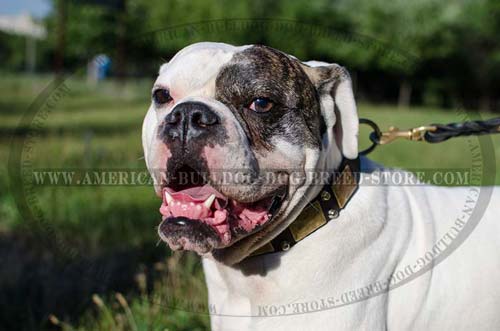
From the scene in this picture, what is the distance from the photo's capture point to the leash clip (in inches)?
96.0

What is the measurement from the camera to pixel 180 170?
1.86m

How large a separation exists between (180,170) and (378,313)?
85 centimetres

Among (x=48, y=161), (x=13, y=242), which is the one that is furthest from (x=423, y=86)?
(x=13, y=242)

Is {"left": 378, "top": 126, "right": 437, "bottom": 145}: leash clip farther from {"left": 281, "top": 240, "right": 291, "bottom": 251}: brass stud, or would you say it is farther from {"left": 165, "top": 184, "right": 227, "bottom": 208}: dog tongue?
{"left": 165, "top": 184, "right": 227, "bottom": 208}: dog tongue

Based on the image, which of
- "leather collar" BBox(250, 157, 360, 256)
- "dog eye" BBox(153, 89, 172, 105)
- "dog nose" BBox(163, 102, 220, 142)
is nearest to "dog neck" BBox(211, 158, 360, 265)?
"leather collar" BBox(250, 157, 360, 256)

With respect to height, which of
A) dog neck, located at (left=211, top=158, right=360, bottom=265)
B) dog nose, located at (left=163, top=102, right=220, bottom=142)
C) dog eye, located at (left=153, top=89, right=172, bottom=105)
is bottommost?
dog neck, located at (left=211, top=158, right=360, bottom=265)

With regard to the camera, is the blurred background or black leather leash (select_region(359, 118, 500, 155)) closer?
black leather leash (select_region(359, 118, 500, 155))

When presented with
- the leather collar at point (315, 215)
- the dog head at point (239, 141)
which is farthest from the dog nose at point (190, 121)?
the leather collar at point (315, 215)

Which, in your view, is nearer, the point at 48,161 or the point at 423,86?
the point at 48,161

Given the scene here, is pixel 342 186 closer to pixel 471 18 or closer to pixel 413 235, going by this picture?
pixel 413 235

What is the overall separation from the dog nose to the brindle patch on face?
0.14 metres

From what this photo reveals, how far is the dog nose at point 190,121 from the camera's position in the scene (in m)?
1.79

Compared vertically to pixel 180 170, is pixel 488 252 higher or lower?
lower

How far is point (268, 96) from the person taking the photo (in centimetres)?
193
